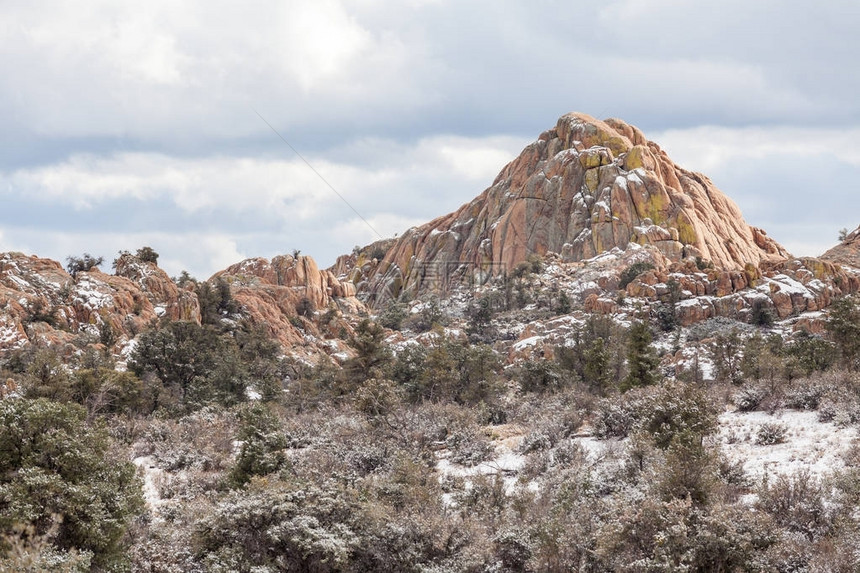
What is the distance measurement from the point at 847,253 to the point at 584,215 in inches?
1557

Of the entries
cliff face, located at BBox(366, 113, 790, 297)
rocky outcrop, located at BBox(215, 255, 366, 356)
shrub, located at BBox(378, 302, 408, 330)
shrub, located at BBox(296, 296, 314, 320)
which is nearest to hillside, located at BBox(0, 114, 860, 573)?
rocky outcrop, located at BBox(215, 255, 366, 356)

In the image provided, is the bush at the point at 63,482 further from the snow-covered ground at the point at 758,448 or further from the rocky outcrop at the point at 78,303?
the rocky outcrop at the point at 78,303

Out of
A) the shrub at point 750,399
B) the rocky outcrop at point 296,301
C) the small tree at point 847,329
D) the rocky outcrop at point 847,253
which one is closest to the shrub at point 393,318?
the rocky outcrop at point 296,301

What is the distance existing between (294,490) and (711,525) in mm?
9199

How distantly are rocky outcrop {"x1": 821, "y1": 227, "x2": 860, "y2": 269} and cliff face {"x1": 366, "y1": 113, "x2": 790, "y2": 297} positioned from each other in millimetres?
8241

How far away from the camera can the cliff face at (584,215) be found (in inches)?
4550

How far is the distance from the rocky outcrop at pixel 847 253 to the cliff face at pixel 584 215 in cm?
824

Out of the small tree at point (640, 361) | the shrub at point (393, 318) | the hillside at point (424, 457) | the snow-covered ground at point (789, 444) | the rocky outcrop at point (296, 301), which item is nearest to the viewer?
the hillside at point (424, 457)

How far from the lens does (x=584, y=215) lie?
122438 millimetres

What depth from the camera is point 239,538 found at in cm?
1611

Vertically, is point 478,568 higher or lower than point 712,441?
lower

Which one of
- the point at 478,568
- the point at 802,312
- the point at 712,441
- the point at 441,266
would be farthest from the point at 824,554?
the point at 441,266

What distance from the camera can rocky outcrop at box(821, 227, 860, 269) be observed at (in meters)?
98.0

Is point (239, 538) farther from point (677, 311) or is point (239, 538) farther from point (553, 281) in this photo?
point (553, 281)
